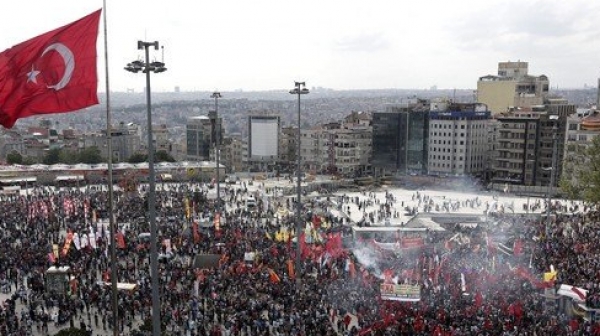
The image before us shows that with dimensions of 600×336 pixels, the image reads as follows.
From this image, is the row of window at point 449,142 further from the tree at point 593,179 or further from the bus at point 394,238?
the bus at point 394,238

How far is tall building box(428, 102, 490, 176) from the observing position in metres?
78.1

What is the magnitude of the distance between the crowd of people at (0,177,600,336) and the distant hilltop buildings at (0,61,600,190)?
1984cm

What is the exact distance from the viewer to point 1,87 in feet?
38.2

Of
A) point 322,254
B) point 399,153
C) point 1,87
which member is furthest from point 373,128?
point 1,87

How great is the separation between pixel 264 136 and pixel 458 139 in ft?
112

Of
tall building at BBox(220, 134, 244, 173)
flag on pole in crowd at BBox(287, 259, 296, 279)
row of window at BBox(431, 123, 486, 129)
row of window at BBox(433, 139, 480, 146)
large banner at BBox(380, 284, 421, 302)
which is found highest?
row of window at BBox(431, 123, 486, 129)

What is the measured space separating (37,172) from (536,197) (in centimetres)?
5544

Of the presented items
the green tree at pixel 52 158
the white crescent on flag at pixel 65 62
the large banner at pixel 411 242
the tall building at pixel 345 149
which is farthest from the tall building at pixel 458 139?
the white crescent on flag at pixel 65 62

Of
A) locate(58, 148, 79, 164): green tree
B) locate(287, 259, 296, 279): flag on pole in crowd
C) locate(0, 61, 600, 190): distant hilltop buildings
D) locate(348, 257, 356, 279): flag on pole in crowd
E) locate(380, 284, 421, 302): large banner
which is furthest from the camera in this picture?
locate(58, 148, 79, 164): green tree

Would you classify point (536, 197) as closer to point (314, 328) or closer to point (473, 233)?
point (473, 233)

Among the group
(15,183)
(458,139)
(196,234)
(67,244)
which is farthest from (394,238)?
(15,183)

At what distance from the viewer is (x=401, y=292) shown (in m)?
23.3

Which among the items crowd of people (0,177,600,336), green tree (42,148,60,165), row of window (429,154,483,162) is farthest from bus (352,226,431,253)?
green tree (42,148,60,165)

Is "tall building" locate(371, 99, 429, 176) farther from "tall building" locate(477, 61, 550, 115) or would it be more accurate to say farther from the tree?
the tree
